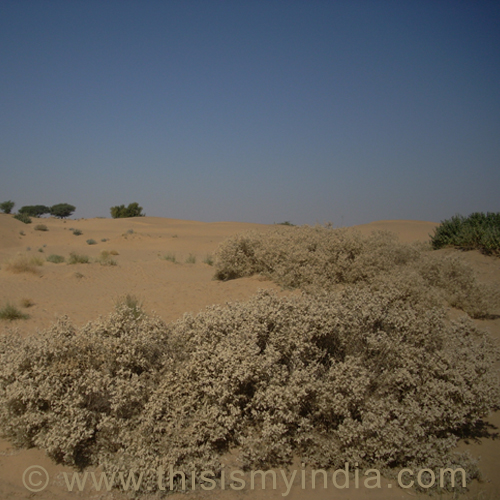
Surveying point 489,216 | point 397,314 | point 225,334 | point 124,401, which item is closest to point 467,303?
point 397,314

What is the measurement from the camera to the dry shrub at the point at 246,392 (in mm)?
3268

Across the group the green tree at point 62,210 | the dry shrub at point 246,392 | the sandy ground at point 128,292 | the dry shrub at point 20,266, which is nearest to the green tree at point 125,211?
the green tree at point 62,210

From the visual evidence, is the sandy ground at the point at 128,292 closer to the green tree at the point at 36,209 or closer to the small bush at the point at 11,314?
the small bush at the point at 11,314

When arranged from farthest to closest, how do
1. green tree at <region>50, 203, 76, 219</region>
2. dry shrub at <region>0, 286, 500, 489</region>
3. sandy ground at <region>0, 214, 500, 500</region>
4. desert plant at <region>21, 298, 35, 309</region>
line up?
green tree at <region>50, 203, 76, 219</region> → desert plant at <region>21, 298, 35, 309</region> → dry shrub at <region>0, 286, 500, 489</region> → sandy ground at <region>0, 214, 500, 500</region>

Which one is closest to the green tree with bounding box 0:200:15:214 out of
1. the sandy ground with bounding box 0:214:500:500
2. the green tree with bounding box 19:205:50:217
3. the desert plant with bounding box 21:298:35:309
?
the green tree with bounding box 19:205:50:217

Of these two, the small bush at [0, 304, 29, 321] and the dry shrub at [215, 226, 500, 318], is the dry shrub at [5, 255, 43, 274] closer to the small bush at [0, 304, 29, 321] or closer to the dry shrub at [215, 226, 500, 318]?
the small bush at [0, 304, 29, 321]

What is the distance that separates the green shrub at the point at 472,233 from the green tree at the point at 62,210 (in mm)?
61977

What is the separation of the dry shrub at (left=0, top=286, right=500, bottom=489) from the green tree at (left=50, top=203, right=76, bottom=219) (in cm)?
6632

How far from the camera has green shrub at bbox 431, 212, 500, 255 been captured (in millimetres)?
12664

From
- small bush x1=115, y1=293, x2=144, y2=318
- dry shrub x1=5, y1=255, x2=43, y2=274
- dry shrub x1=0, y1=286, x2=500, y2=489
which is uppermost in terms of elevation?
dry shrub x1=5, y1=255, x2=43, y2=274

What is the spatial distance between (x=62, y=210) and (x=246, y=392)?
68.1m

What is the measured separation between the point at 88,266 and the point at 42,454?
11074 millimetres

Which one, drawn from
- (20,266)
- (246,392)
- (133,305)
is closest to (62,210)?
(20,266)

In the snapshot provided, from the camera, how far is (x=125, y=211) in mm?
56531
